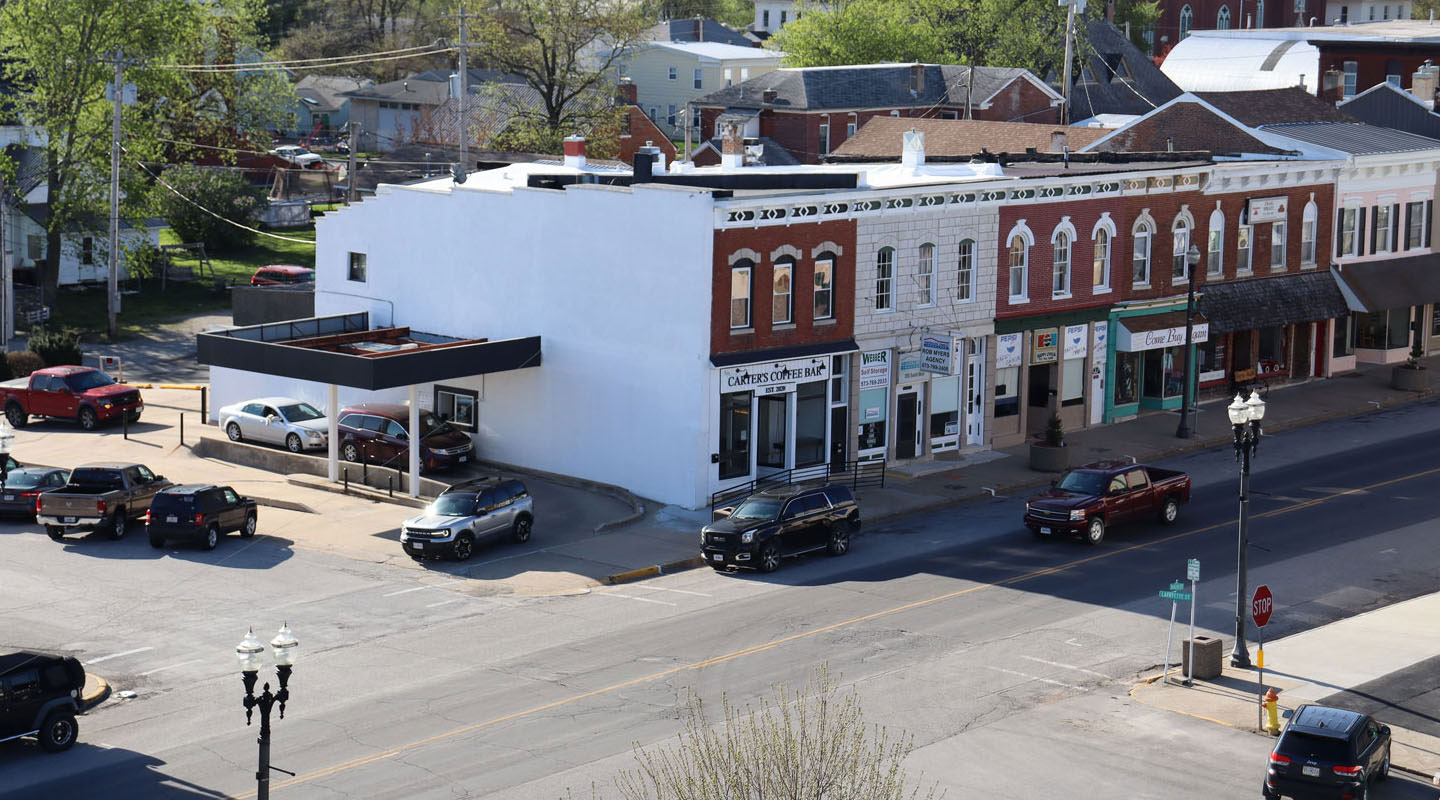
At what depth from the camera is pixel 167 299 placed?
Answer: 78.1 m

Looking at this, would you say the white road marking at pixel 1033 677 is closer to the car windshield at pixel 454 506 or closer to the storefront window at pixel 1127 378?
the car windshield at pixel 454 506

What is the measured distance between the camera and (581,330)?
45.4 meters

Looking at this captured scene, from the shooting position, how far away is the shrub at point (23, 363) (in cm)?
5972

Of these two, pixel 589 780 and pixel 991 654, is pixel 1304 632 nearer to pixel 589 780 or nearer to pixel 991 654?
pixel 991 654

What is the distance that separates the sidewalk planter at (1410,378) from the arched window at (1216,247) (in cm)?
752

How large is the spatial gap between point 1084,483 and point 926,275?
9754 mm

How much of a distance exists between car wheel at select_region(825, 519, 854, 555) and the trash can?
33.1ft

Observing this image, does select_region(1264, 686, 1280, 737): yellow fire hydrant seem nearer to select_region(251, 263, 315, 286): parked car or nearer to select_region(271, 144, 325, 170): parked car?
select_region(251, 263, 315, 286): parked car

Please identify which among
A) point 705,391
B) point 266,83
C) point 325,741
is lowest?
point 325,741

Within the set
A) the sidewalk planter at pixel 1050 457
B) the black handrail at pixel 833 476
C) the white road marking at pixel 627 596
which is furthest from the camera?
the sidewalk planter at pixel 1050 457

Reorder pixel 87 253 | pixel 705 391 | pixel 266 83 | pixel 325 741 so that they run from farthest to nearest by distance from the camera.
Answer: pixel 266 83, pixel 87 253, pixel 705 391, pixel 325 741

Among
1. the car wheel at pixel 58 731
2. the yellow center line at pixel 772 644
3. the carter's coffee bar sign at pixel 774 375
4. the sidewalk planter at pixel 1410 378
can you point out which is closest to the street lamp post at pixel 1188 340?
the yellow center line at pixel 772 644

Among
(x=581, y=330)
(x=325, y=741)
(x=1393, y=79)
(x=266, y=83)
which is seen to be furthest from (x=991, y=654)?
(x=266, y=83)

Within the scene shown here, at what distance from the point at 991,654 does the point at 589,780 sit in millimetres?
9387
